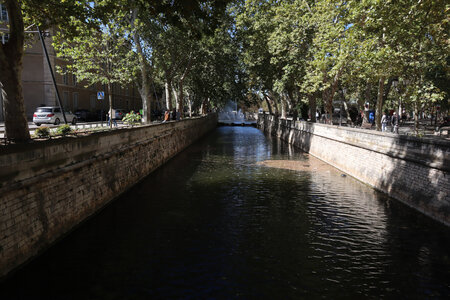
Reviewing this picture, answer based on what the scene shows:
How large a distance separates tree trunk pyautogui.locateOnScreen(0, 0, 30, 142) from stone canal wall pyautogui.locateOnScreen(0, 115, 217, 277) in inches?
61.2

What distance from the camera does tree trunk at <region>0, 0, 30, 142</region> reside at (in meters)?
9.93

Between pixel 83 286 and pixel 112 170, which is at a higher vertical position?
pixel 112 170

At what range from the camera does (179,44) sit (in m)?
28.4

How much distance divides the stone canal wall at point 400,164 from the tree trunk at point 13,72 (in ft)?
39.4

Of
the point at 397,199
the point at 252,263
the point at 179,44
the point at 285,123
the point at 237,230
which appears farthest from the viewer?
the point at 285,123

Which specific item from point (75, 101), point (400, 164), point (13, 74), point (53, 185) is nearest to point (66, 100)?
point (75, 101)

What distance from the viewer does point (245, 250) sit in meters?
8.73

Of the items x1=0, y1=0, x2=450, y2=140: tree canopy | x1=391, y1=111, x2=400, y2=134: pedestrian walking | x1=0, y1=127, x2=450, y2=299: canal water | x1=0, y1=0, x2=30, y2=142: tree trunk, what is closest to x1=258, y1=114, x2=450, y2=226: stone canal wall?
x1=0, y1=127, x2=450, y2=299: canal water

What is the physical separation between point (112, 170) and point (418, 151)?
10.8 meters

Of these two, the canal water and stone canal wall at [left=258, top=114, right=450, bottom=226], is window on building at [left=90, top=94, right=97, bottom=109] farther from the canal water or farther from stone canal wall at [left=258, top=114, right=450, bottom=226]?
the canal water

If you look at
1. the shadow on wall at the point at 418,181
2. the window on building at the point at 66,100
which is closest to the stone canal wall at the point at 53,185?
the shadow on wall at the point at 418,181

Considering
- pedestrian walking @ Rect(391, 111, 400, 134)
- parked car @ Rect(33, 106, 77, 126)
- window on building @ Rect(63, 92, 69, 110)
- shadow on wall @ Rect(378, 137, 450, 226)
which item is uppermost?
window on building @ Rect(63, 92, 69, 110)

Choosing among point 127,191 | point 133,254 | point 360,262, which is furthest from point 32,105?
point 360,262

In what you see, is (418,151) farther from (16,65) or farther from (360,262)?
(16,65)
